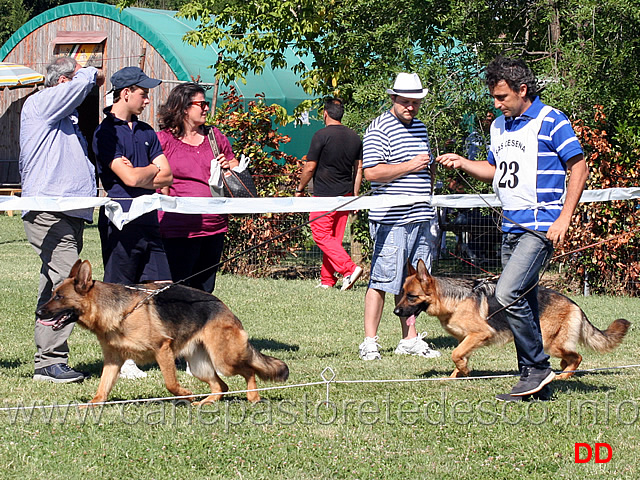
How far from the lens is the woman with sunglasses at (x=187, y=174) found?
6312mm

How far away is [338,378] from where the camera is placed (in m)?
6.11

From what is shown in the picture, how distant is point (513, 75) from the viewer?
17.0 ft

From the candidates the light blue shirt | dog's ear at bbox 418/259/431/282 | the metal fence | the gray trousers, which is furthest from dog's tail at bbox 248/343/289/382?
the metal fence

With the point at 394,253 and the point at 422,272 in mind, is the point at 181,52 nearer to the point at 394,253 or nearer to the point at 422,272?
the point at 394,253

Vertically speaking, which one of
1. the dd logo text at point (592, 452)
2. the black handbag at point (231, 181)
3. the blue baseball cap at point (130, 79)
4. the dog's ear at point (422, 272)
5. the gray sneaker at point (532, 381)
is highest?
the blue baseball cap at point (130, 79)

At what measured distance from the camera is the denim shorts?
671 centimetres

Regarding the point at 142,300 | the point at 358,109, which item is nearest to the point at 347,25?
the point at 358,109

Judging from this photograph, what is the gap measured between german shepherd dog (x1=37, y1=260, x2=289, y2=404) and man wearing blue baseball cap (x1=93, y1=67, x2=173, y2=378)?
464 mm

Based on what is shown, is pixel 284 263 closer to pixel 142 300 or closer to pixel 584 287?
pixel 584 287

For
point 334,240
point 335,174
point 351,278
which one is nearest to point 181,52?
point 335,174

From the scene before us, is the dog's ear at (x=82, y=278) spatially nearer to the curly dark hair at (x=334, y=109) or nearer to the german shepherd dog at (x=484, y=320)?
the german shepherd dog at (x=484, y=320)


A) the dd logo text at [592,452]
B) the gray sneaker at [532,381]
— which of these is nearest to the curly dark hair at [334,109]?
the gray sneaker at [532,381]

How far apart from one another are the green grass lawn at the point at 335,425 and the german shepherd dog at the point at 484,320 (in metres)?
0.21

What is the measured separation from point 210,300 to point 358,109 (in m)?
7.11
